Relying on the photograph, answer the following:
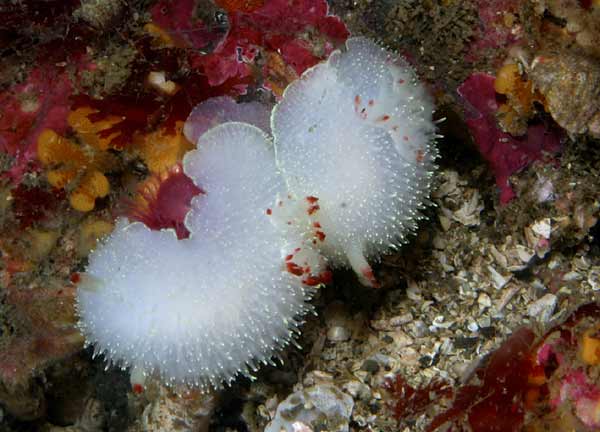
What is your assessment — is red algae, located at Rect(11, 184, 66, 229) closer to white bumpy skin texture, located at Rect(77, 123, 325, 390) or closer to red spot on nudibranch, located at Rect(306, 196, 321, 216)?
white bumpy skin texture, located at Rect(77, 123, 325, 390)

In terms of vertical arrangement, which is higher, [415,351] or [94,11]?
[94,11]

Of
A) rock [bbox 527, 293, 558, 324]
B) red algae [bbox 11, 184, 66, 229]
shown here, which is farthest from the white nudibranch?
rock [bbox 527, 293, 558, 324]

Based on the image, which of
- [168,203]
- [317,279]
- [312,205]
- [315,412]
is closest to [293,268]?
[317,279]

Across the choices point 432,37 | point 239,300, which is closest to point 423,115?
point 432,37

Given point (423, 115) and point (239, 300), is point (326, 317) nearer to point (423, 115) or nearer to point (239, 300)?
point (239, 300)

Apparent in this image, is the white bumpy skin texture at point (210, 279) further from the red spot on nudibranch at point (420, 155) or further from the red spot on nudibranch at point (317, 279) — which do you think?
the red spot on nudibranch at point (420, 155)

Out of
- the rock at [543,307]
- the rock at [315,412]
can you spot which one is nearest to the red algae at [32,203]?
the rock at [315,412]

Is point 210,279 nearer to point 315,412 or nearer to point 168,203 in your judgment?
point 168,203
